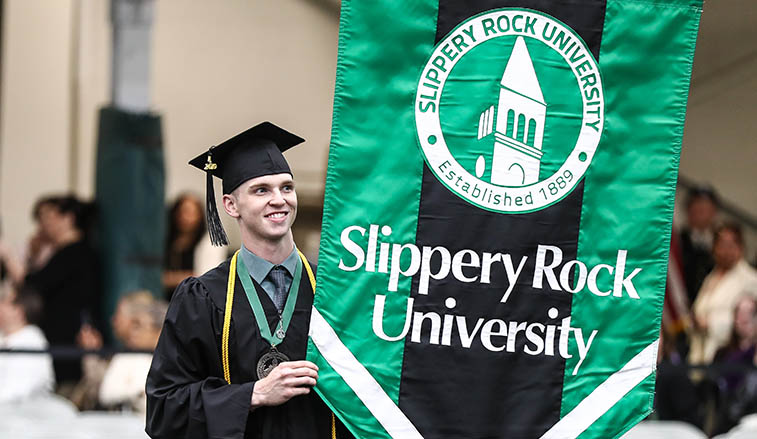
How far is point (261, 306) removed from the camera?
3.28 m

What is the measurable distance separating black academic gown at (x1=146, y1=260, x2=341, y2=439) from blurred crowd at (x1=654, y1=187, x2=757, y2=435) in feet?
11.9

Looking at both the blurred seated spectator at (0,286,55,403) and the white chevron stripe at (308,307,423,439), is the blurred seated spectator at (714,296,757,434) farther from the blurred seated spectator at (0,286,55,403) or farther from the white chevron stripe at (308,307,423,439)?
the white chevron stripe at (308,307,423,439)

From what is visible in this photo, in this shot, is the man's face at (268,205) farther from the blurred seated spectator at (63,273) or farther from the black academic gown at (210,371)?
the blurred seated spectator at (63,273)

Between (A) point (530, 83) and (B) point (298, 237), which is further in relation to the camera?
(B) point (298, 237)

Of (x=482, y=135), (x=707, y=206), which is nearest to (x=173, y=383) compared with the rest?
(x=482, y=135)

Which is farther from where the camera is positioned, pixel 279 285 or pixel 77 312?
pixel 77 312

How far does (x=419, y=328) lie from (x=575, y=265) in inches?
15.9

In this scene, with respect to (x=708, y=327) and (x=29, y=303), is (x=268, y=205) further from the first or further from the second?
(x=29, y=303)

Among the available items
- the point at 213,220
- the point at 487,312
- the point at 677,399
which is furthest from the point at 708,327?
the point at 213,220

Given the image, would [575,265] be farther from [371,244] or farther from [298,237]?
[298,237]

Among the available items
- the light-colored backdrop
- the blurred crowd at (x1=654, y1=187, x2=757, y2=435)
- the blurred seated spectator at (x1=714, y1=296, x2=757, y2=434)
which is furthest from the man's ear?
the light-colored backdrop

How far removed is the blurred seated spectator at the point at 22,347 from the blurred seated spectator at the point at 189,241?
31.3 inches

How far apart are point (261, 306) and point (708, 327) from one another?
429 cm

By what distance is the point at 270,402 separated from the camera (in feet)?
10.3
